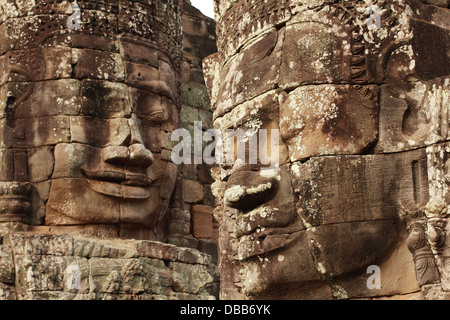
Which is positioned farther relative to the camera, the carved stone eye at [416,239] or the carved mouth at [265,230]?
the carved mouth at [265,230]

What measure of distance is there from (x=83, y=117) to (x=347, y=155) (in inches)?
255

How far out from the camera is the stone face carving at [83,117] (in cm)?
A: 1188

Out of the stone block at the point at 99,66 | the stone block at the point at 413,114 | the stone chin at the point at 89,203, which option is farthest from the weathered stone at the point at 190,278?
the stone block at the point at 413,114

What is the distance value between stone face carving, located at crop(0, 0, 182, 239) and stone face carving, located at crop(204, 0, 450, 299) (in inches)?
220

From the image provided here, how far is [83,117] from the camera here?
1205cm

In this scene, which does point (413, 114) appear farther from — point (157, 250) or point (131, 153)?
point (157, 250)

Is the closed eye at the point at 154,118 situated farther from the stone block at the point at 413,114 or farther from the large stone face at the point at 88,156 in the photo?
the stone block at the point at 413,114

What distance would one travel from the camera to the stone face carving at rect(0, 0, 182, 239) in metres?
11.9

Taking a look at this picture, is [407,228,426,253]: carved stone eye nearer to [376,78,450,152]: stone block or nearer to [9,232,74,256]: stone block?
[376,78,450,152]: stone block

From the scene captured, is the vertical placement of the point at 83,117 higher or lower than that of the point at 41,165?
higher

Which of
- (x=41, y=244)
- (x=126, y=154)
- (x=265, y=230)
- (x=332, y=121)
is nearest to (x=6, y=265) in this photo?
(x=41, y=244)

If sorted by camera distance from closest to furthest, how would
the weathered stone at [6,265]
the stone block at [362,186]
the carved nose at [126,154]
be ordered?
the stone block at [362,186], the weathered stone at [6,265], the carved nose at [126,154]

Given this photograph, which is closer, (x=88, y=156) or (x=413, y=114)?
(x=413, y=114)

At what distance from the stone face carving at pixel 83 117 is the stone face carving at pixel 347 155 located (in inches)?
220
